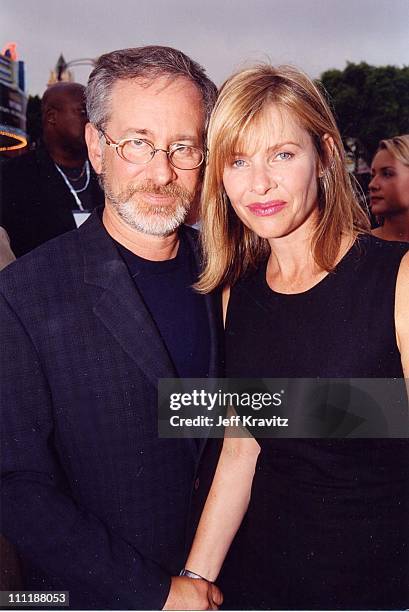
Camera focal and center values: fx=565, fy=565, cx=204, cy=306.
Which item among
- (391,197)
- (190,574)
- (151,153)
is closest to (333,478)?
(190,574)

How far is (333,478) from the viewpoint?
1.25m

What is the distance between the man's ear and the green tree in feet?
2.09

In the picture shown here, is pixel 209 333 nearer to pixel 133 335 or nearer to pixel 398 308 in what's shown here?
pixel 133 335

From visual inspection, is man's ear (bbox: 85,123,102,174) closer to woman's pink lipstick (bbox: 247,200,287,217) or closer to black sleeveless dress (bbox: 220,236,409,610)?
woman's pink lipstick (bbox: 247,200,287,217)

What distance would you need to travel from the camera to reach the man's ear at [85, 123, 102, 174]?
4.86ft

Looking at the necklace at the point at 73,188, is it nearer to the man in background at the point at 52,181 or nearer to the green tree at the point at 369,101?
the man in background at the point at 52,181

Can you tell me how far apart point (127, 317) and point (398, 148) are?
3.39ft

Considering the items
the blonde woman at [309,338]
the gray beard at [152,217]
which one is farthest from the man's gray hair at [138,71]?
the gray beard at [152,217]

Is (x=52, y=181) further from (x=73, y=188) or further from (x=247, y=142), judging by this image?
(x=247, y=142)

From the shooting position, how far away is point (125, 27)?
144cm

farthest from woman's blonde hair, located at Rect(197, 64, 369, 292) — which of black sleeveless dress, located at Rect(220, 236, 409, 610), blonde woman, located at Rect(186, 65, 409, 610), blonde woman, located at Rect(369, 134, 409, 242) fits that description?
blonde woman, located at Rect(369, 134, 409, 242)

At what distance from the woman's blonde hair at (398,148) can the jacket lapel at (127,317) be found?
94 cm

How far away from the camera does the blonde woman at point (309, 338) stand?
1.24 m

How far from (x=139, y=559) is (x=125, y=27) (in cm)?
130
